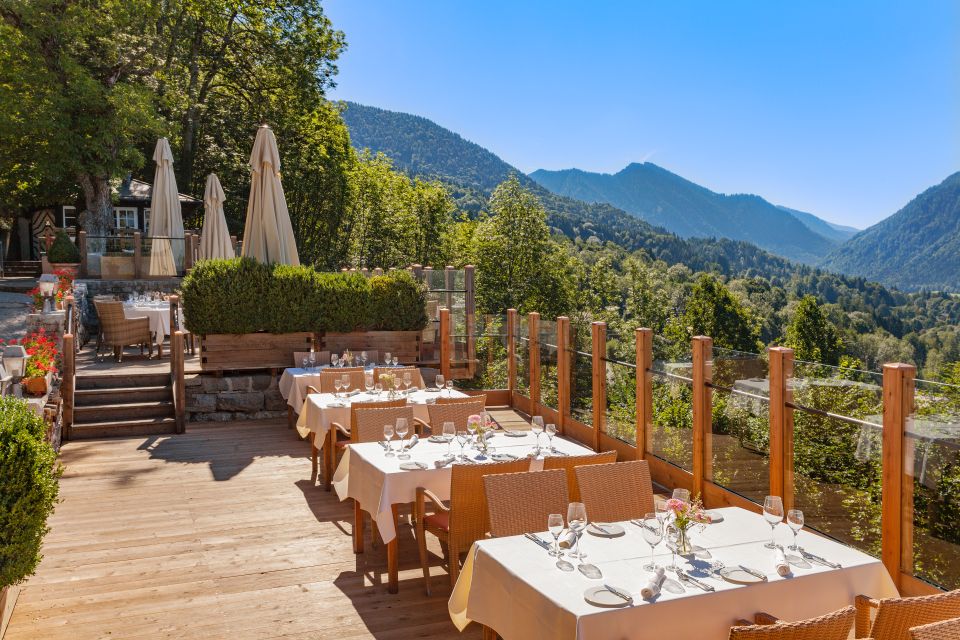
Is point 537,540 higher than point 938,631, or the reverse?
point 938,631

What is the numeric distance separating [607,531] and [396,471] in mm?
1874

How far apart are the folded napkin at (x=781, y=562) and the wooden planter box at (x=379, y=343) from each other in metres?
8.89

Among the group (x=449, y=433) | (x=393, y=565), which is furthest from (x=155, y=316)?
(x=393, y=565)

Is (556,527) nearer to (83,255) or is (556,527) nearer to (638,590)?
(638,590)

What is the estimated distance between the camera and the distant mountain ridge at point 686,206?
173 m

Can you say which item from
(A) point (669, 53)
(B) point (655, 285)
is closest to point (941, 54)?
(A) point (669, 53)

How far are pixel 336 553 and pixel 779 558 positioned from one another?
11.8 feet

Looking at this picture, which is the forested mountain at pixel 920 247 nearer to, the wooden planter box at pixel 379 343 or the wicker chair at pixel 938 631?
the wooden planter box at pixel 379 343

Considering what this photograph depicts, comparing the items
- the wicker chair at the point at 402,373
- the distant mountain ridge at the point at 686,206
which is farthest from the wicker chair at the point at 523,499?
the distant mountain ridge at the point at 686,206

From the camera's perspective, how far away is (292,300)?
11.6 m

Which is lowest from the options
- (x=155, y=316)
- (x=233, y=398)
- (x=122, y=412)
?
(x=122, y=412)

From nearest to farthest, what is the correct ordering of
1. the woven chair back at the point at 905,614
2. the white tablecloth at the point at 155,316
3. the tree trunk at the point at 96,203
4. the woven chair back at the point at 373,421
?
1. the woven chair back at the point at 905,614
2. the woven chair back at the point at 373,421
3. the white tablecloth at the point at 155,316
4. the tree trunk at the point at 96,203

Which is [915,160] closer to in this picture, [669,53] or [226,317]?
[669,53]

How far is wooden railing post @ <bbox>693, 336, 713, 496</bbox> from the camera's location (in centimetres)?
689
